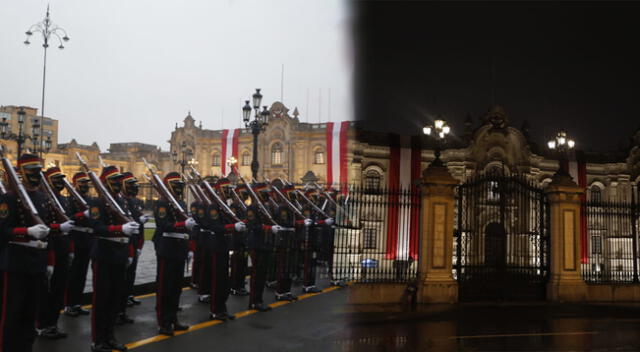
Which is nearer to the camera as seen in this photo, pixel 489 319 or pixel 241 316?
pixel 241 316

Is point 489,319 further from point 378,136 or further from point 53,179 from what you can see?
point 378,136

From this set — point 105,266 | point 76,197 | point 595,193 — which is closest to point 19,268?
point 105,266

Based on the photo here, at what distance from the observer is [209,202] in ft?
31.2

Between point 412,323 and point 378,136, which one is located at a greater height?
point 378,136

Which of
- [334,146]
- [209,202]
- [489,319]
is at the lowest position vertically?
[489,319]

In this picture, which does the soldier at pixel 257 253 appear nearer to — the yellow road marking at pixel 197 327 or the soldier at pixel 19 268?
the yellow road marking at pixel 197 327

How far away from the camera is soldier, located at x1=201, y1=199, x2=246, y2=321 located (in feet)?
28.5

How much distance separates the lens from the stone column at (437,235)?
1159 cm

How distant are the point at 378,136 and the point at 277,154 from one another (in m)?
30.9

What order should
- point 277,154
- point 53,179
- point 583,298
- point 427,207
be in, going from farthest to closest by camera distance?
point 277,154 → point 583,298 → point 427,207 → point 53,179

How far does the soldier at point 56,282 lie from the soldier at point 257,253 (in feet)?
9.35

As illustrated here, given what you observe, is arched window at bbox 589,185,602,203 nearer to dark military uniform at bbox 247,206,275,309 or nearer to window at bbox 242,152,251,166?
dark military uniform at bbox 247,206,275,309

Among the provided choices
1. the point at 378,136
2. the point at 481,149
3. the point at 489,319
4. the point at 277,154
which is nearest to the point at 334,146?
the point at 378,136

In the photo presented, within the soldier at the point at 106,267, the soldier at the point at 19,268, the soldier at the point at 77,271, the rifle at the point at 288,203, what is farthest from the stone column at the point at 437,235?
the soldier at the point at 19,268
